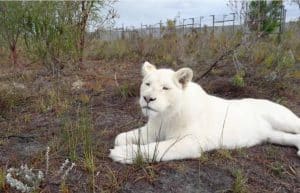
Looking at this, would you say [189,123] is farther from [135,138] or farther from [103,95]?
[103,95]

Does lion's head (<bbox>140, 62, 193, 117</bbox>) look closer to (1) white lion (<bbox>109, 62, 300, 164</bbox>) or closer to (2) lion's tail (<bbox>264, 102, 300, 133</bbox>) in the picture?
(1) white lion (<bbox>109, 62, 300, 164</bbox>)

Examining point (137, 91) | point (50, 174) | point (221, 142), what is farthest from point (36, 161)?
point (137, 91)

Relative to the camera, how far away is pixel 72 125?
4.68m

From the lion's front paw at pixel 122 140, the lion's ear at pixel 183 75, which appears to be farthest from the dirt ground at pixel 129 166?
the lion's ear at pixel 183 75

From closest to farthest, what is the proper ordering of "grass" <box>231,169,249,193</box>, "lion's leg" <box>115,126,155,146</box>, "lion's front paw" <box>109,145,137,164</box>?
"grass" <box>231,169,249,193</box> → "lion's front paw" <box>109,145,137,164</box> → "lion's leg" <box>115,126,155,146</box>

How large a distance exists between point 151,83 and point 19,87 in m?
3.97

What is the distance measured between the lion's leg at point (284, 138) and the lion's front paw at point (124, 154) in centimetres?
151

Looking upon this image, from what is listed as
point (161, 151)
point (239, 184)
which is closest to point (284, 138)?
point (239, 184)

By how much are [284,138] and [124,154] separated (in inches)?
65.2

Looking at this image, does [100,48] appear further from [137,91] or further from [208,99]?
[208,99]

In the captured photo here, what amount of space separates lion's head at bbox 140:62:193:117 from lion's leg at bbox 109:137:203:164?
0.89 ft

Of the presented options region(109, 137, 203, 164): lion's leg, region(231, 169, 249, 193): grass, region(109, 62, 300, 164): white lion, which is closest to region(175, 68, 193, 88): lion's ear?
region(109, 62, 300, 164): white lion

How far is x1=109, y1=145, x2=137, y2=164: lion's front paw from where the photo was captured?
3.70 meters

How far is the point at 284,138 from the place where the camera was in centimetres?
439
